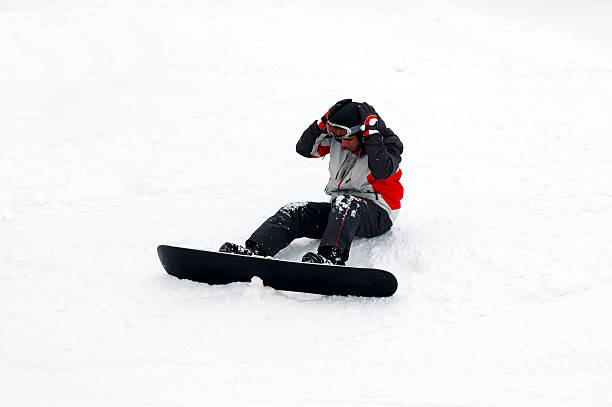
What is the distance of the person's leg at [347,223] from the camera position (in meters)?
3.78

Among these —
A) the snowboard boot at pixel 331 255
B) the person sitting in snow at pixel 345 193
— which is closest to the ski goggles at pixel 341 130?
the person sitting in snow at pixel 345 193

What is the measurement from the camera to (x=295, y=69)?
24.8ft

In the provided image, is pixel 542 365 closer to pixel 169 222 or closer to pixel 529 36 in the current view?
pixel 169 222

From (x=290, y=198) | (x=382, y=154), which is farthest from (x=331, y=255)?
(x=290, y=198)

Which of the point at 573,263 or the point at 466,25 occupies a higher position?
the point at 466,25

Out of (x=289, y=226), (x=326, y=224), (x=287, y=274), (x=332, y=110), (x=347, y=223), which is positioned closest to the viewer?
(x=287, y=274)

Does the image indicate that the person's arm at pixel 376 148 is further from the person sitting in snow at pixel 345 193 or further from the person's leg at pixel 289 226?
the person's leg at pixel 289 226

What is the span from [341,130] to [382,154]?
28 centimetres

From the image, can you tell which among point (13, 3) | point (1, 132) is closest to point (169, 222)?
point (1, 132)

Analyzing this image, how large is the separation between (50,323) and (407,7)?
25.4 ft

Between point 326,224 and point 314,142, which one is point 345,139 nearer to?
point 314,142

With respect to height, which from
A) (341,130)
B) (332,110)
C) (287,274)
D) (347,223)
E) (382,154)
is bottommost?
(287,274)

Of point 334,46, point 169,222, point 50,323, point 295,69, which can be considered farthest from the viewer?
point 334,46

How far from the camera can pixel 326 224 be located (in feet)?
13.6
